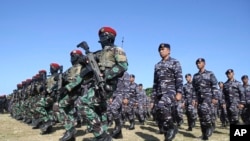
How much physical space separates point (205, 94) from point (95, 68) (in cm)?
413

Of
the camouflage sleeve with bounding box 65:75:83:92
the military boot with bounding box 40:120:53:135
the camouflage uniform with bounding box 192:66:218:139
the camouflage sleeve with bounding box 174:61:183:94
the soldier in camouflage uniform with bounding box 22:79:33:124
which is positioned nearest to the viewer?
the camouflage sleeve with bounding box 174:61:183:94

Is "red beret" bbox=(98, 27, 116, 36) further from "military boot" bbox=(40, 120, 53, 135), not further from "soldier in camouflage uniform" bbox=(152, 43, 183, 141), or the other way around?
"military boot" bbox=(40, 120, 53, 135)

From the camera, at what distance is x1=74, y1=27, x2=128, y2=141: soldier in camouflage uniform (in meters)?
6.01

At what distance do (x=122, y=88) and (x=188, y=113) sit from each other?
3924mm

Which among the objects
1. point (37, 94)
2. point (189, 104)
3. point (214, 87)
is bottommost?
point (189, 104)

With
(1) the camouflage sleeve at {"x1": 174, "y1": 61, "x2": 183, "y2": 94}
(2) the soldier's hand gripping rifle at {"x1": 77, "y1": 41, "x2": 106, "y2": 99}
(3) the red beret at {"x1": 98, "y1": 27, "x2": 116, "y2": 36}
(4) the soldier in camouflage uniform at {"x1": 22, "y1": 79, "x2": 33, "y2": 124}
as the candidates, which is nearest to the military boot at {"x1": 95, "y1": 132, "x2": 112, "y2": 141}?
(2) the soldier's hand gripping rifle at {"x1": 77, "y1": 41, "x2": 106, "y2": 99}

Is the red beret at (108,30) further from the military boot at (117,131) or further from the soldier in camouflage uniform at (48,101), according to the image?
the soldier in camouflage uniform at (48,101)

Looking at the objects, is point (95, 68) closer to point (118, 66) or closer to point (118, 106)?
point (118, 66)

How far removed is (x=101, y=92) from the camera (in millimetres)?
5961

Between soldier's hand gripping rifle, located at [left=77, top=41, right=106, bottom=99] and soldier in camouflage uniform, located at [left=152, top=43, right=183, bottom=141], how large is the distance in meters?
1.48

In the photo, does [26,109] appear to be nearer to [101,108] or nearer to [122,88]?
[122,88]

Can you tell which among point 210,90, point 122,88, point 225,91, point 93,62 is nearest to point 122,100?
point 122,88

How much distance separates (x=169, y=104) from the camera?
6.55 m

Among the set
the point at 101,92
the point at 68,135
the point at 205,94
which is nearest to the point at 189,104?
the point at 205,94
